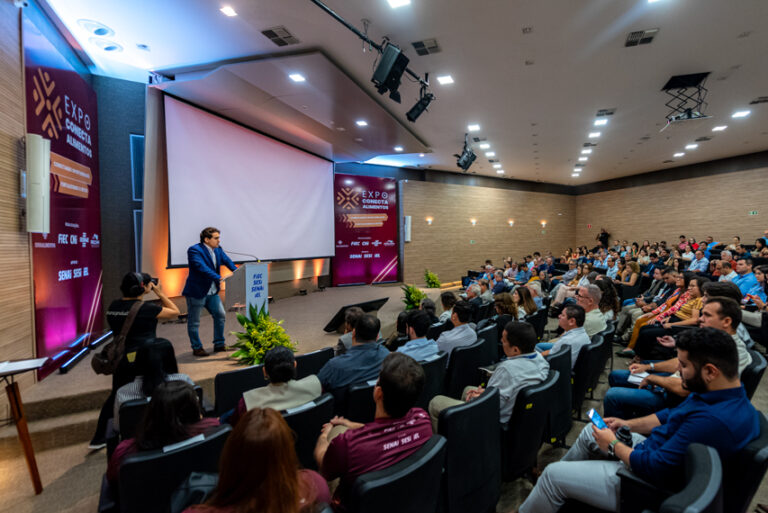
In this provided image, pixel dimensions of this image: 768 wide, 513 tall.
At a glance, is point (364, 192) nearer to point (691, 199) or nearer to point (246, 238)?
point (246, 238)

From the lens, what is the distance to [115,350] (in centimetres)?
253

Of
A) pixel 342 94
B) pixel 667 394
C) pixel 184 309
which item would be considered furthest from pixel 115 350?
pixel 342 94

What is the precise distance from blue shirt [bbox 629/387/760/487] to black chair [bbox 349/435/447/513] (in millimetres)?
818

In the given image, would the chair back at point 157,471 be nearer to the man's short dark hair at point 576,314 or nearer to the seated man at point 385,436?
the seated man at point 385,436

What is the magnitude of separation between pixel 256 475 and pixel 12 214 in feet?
12.4

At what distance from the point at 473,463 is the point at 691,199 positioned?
1700cm

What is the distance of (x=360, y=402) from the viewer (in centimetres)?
216

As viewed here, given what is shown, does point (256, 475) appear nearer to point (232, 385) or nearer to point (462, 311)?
point (232, 385)

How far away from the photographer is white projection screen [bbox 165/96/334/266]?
6031mm

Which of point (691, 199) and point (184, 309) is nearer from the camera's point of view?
point (184, 309)

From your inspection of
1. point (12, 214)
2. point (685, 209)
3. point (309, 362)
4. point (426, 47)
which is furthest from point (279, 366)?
point (685, 209)

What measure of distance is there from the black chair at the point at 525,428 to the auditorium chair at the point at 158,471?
1482mm

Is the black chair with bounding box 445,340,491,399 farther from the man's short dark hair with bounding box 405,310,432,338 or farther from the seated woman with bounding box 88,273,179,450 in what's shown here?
the seated woman with bounding box 88,273,179,450

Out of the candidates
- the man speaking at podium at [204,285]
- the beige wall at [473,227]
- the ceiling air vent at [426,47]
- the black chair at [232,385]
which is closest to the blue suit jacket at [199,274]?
the man speaking at podium at [204,285]
